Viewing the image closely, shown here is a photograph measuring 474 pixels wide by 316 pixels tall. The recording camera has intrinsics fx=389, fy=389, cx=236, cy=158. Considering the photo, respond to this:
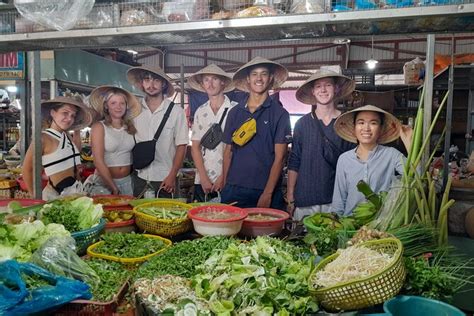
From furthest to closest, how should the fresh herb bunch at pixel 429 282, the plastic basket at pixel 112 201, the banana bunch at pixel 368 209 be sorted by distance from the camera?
1. the plastic basket at pixel 112 201
2. the banana bunch at pixel 368 209
3. the fresh herb bunch at pixel 429 282

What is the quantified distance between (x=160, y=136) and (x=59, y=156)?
95 cm

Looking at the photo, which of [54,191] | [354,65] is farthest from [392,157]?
[354,65]

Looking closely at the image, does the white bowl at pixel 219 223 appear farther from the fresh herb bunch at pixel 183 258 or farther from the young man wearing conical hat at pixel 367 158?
the young man wearing conical hat at pixel 367 158

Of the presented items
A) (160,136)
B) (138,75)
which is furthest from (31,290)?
(138,75)

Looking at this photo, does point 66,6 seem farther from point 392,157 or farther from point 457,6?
point 392,157

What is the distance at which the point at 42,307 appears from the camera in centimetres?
145

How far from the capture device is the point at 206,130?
13.4 feet

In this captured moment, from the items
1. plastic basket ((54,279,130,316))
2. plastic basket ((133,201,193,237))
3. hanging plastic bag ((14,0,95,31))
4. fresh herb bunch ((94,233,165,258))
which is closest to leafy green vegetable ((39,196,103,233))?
fresh herb bunch ((94,233,165,258))

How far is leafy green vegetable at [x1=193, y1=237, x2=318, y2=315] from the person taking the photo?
1449mm

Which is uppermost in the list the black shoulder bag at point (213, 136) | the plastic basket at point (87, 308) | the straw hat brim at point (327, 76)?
the straw hat brim at point (327, 76)

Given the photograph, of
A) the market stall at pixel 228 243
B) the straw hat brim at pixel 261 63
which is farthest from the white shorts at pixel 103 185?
the straw hat brim at pixel 261 63

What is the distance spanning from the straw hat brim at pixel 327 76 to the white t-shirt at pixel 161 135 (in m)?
1.26

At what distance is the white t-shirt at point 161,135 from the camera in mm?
3904

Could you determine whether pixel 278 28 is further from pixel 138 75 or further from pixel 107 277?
pixel 138 75
